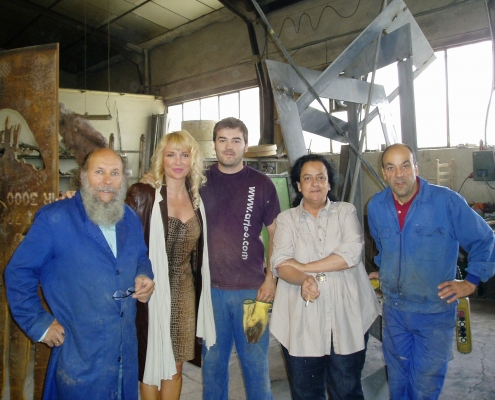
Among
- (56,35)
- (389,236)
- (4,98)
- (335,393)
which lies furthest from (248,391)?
(56,35)

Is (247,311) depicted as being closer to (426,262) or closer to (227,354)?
(227,354)

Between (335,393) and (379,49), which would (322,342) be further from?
(379,49)

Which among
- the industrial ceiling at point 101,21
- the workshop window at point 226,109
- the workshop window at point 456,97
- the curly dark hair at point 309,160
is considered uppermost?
the industrial ceiling at point 101,21

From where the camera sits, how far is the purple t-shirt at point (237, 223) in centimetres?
222

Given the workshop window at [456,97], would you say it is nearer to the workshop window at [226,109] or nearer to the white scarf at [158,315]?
the workshop window at [226,109]

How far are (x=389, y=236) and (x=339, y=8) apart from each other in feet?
23.0

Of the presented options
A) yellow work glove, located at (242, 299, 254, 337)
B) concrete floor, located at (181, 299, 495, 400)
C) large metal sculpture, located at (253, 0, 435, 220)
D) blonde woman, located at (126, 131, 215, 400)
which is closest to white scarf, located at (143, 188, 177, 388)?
blonde woman, located at (126, 131, 215, 400)

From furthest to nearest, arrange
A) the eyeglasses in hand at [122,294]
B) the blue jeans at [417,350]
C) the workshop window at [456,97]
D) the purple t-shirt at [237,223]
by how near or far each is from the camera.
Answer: the workshop window at [456,97] → the purple t-shirt at [237,223] → the blue jeans at [417,350] → the eyeglasses in hand at [122,294]

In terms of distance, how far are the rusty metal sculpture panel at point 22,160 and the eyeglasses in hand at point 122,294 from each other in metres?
0.87

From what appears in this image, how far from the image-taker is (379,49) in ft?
9.57

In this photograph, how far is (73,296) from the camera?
163 cm

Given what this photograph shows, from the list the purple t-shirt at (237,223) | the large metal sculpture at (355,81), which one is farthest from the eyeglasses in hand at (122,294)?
the large metal sculpture at (355,81)

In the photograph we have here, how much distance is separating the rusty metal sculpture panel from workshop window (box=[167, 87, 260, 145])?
6814 mm

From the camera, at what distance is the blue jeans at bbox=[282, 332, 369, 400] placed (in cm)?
188
